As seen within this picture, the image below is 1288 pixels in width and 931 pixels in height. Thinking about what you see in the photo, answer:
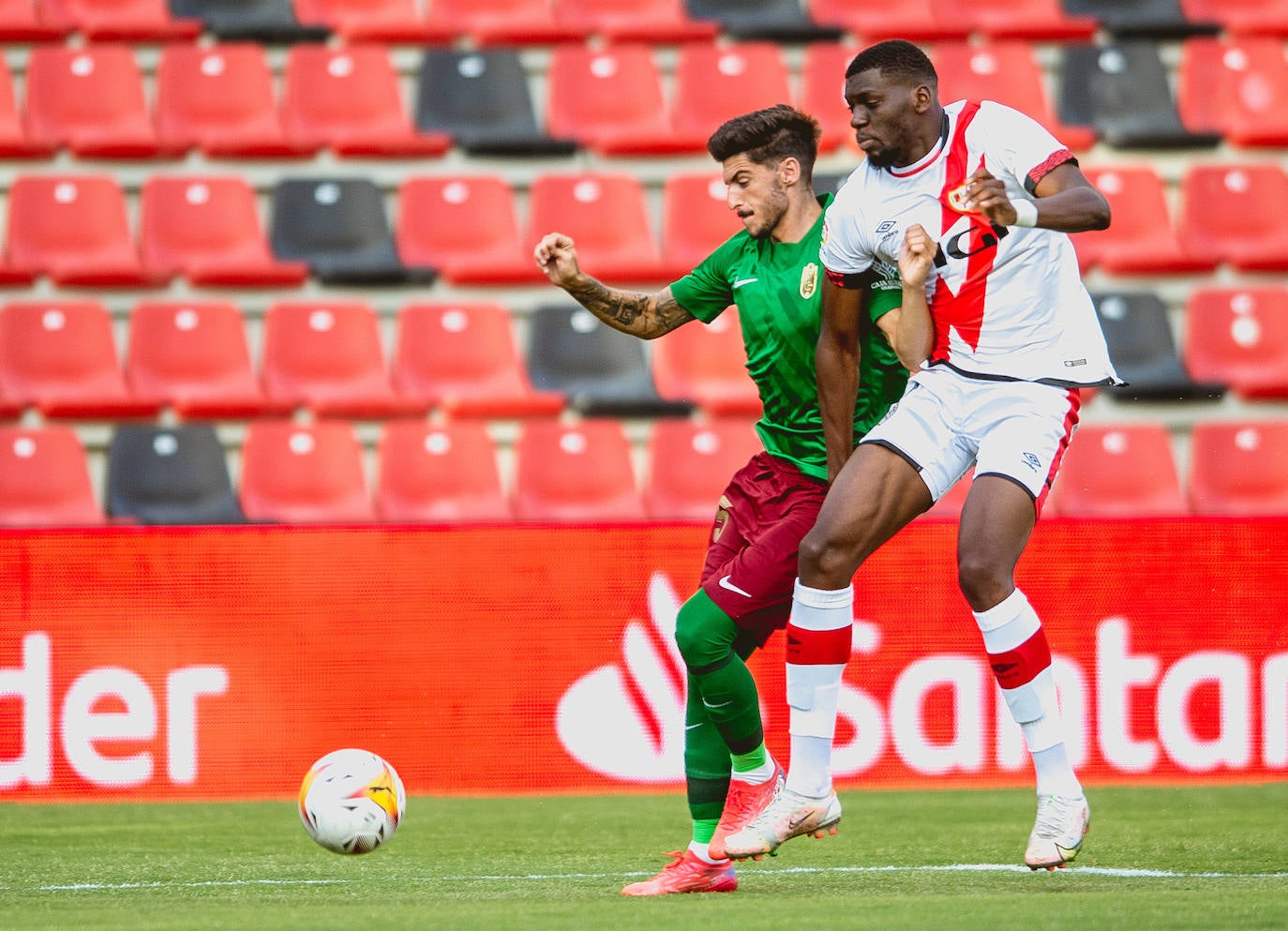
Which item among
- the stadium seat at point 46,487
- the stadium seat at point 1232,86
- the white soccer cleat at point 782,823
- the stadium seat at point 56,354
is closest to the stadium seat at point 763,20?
the stadium seat at point 1232,86

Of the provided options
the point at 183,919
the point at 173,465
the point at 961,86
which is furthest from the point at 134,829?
the point at 961,86

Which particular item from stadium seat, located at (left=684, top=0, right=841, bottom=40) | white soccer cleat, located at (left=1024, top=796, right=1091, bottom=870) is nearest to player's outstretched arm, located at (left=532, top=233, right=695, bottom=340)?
white soccer cleat, located at (left=1024, top=796, right=1091, bottom=870)

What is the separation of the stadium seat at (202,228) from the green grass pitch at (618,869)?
3.67 meters

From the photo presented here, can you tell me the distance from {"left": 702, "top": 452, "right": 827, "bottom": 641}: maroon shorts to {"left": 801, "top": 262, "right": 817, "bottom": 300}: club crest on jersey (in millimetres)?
483

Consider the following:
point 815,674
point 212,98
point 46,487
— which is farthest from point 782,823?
point 212,98

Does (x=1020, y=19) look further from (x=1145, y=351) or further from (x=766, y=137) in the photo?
(x=766, y=137)

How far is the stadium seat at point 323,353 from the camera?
9.84m

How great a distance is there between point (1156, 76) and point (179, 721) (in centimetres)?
673

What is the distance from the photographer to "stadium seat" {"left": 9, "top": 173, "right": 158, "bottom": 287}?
406 inches

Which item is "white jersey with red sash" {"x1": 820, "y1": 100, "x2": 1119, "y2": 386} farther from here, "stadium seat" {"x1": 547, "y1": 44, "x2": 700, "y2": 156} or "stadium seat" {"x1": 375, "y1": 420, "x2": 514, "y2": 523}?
"stadium seat" {"x1": 547, "y1": 44, "x2": 700, "y2": 156}

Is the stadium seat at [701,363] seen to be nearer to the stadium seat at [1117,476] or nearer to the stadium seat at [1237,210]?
the stadium seat at [1117,476]

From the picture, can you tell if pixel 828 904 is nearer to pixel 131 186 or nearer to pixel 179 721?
pixel 179 721

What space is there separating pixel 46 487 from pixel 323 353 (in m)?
1.52

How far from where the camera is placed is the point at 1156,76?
1109 cm
